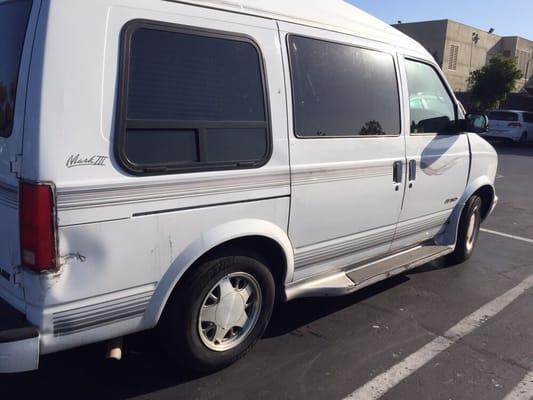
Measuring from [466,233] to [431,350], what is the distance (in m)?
2.17

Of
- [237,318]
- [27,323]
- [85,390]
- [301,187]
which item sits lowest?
[85,390]

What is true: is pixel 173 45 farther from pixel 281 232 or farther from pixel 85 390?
pixel 85 390

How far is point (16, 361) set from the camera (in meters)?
2.35

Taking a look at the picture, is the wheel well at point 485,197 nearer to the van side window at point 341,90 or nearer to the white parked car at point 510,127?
the van side window at point 341,90

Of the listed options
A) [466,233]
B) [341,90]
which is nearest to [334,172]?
[341,90]

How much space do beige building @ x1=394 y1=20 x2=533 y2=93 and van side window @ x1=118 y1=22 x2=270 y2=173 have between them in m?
33.0

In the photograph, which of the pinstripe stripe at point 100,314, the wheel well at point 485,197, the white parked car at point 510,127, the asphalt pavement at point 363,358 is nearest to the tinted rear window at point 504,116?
the white parked car at point 510,127

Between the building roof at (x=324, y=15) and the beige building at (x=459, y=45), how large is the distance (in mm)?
31396

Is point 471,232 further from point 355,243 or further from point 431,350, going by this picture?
point 431,350

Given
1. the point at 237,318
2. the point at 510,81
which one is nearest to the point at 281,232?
the point at 237,318

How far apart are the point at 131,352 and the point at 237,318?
0.75 metres

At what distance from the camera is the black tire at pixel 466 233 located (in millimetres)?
5355

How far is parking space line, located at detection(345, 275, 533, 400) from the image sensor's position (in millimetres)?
3119

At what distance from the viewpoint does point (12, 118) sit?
241 cm
